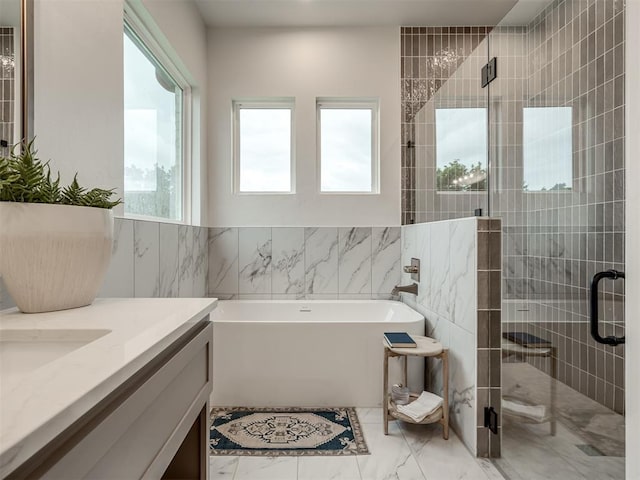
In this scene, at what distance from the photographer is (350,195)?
129 inches

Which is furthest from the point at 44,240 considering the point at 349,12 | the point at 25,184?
the point at 349,12

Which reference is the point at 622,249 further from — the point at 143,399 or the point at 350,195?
the point at 350,195

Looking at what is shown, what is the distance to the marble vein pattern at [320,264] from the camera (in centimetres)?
322

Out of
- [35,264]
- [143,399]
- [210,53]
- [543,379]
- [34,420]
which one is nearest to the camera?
[34,420]

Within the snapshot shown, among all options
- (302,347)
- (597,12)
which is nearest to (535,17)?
(597,12)

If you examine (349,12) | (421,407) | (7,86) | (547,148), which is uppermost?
(349,12)

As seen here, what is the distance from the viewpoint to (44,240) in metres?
0.88

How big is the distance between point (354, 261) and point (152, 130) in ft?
5.91

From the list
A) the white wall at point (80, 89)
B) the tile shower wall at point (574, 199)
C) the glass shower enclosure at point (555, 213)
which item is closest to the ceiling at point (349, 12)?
the glass shower enclosure at point (555, 213)

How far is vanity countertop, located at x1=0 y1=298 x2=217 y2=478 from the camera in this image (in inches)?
14.7

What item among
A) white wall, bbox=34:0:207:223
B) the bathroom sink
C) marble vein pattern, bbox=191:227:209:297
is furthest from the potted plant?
marble vein pattern, bbox=191:227:209:297

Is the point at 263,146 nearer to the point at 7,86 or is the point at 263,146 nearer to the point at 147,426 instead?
the point at 7,86

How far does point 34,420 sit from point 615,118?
1.39m
